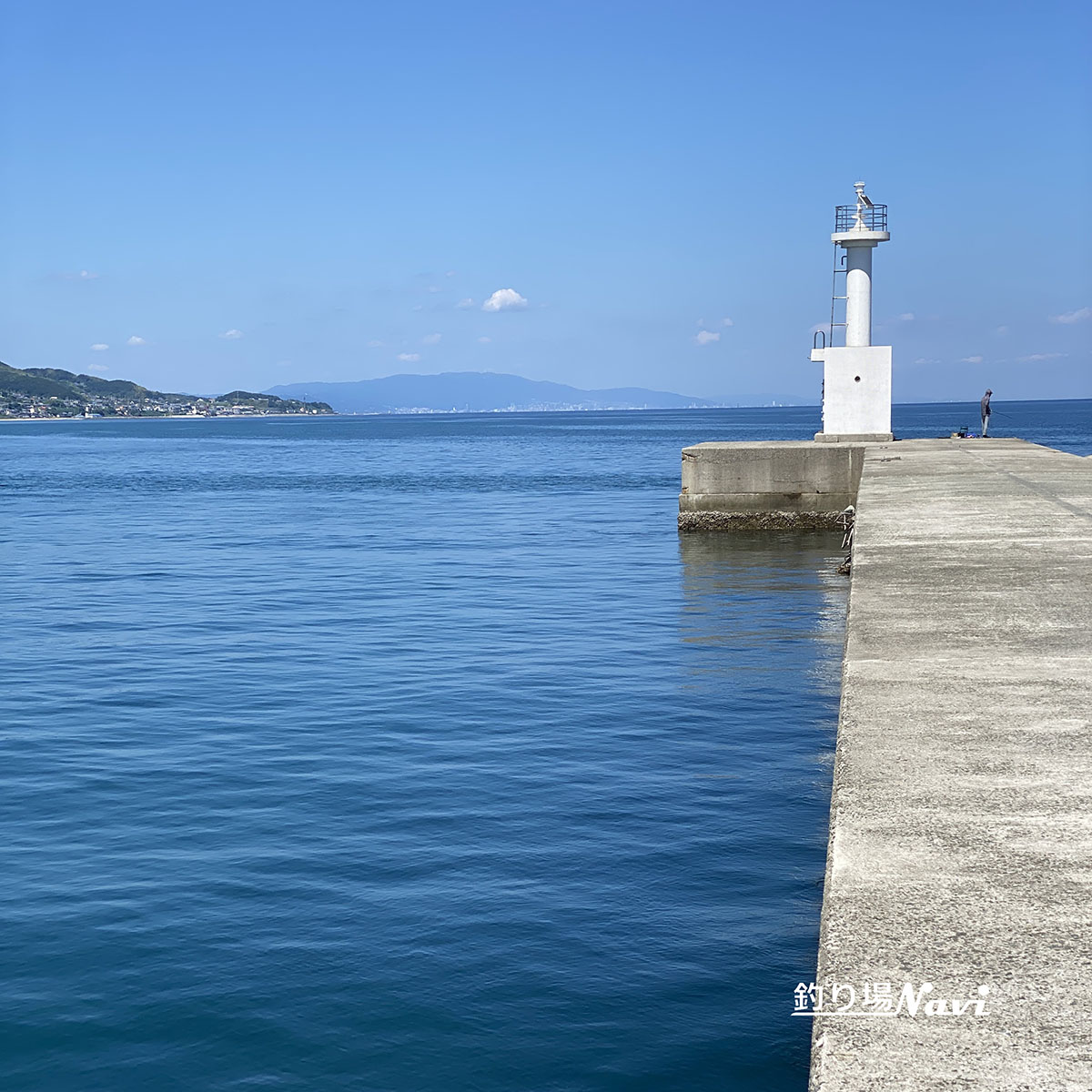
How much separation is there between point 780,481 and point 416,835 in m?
16.8

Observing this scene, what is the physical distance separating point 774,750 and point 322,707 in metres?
3.89

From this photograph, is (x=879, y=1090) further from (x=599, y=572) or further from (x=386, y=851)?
(x=599, y=572)

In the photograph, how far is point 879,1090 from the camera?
2605 millimetres

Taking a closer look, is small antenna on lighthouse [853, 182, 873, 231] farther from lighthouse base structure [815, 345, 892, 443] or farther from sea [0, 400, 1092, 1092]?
sea [0, 400, 1092, 1092]

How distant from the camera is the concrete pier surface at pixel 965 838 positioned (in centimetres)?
277

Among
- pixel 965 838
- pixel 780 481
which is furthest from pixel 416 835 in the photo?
pixel 780 481

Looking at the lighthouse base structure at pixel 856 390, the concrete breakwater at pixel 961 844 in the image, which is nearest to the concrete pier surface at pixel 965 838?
the concrete breakwater at pixel 961 844

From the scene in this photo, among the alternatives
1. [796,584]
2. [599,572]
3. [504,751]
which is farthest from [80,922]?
[599,572]

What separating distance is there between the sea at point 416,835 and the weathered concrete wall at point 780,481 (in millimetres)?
5203

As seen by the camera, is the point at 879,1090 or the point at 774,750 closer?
the point at 879,1090

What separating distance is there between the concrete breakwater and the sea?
50.2 inches

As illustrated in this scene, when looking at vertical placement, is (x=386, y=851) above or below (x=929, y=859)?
below

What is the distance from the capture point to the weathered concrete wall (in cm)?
2309

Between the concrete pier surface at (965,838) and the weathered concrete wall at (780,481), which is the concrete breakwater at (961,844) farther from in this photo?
the weathered concrete wall at (780,481)
